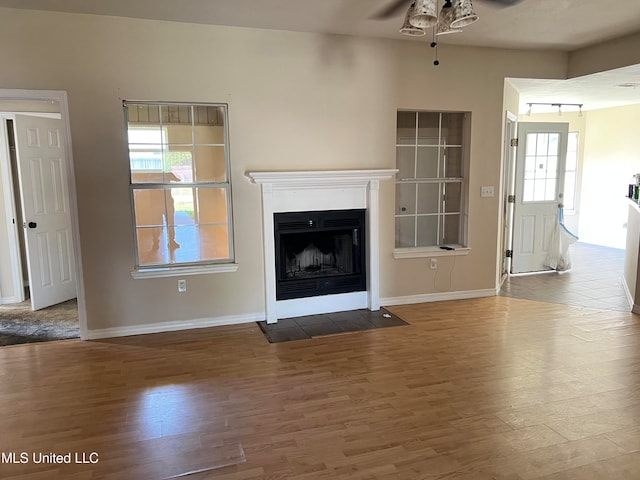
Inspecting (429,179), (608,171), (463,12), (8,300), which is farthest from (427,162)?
(8,300)

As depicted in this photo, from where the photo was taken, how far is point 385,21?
3930 millimetres

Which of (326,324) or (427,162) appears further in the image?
(427,162)

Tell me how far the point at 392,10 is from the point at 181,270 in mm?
2889

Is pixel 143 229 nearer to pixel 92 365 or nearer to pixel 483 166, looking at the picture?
pixel 92 365

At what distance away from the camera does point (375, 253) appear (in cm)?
469

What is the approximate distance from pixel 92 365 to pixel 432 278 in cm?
345

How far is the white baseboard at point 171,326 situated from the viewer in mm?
4039

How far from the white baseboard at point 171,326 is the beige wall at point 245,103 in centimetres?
6

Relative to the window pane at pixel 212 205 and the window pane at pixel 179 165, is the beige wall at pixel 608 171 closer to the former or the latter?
the window pane at pixel 212 205

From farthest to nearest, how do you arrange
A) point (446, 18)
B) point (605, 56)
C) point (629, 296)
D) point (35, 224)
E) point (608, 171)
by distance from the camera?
point (608, 171)
point (629, 296)
point (35, 224)
point (605, 56)
point (446, 18)

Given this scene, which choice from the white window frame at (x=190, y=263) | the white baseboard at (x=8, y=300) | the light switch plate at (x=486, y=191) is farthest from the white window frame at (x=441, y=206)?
the white baseboard at (x=8, y=300)

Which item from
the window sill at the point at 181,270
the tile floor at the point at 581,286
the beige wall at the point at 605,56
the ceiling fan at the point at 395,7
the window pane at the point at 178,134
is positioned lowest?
the tile floor at the point at 581,286

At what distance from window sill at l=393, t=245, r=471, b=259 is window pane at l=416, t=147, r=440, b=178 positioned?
0.83 m

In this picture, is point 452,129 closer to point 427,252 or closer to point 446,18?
point 427,252
